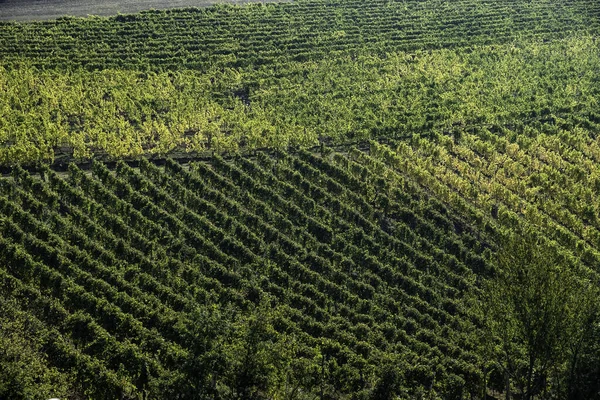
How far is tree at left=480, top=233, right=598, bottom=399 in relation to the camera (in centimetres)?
4891

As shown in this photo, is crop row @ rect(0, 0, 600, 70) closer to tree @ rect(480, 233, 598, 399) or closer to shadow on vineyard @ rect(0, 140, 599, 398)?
shadow on vineyard @ rect(0, 140, 599, 398)

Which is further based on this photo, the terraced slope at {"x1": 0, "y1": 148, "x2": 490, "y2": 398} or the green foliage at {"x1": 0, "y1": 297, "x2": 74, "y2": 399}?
the terraced slope at {"x1": 0, "y1": 148, "x2": 490, "y2": 398}

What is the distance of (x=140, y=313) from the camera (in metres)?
60.5

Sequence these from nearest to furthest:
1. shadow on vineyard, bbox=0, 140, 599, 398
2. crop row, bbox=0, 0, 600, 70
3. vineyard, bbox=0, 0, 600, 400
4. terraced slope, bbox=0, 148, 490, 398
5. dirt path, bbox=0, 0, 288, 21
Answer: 1. shadow on vineyard, bbox=0, 140, 599, 398
2. vineyard, bbox=0, 0, 600, 400
3. terraced slope, bbox=0, 148, 490, 398
4. crop row, bbox=0, 0, 600, 70
5. dirt path, bbox=0, 0, 288, 21

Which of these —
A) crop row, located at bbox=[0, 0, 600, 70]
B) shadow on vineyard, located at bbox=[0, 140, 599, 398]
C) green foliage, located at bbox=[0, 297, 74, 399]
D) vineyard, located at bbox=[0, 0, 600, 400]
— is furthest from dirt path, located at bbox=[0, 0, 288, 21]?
green foliage, located at bbox=[0, 297, 74, 399]

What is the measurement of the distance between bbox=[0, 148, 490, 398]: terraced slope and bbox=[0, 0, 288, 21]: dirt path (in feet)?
191

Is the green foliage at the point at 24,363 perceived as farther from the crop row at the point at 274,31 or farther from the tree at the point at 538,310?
the crop row at the point at 274,31

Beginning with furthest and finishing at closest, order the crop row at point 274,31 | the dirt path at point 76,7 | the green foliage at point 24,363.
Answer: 1. the dirt path at point 76,7
2. the crop row at point 274,31
3. the green foliage at point 24,363

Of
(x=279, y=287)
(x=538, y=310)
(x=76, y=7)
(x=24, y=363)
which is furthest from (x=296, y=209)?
(x=76, y=7)

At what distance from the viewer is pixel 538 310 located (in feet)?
161

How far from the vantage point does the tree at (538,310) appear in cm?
4891

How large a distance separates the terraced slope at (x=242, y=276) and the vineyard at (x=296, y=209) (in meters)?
0.22

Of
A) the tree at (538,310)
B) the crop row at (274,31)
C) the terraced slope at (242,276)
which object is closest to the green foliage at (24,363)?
the terraced slope at (242,276)

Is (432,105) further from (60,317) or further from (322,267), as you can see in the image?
(60,317)
